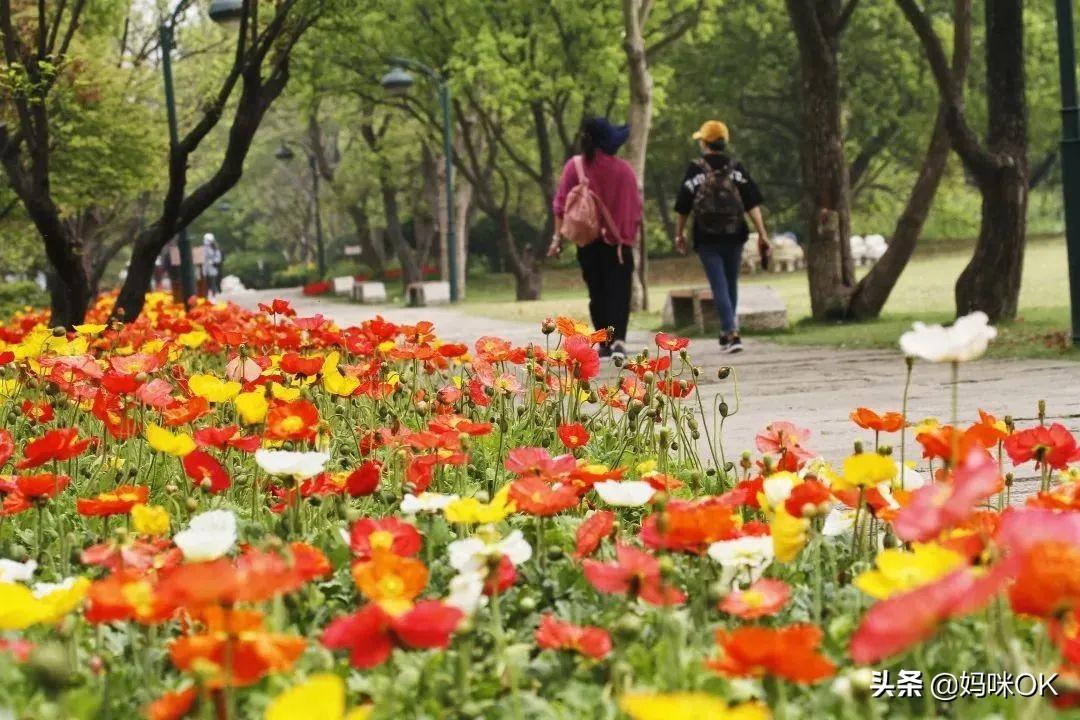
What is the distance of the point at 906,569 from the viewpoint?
63.1 inches

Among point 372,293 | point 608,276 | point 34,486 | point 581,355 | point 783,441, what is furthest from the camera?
point 372,293

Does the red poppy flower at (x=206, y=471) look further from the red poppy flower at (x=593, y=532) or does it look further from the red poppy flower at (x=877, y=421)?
the red poppy flower at (x=877, y=421)

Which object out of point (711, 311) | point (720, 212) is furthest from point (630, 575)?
point (711, 311)

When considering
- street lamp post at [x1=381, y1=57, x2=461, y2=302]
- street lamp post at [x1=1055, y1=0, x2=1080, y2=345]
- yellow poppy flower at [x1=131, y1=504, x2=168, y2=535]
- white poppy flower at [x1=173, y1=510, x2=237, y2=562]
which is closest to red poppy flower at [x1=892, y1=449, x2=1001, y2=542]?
white poppy flower at [x1=173, y1=510, x2=237, y2=562]

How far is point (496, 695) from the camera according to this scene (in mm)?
2082

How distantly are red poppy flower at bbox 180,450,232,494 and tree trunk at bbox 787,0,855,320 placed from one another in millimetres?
11450

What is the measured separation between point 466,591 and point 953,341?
2.14 ft

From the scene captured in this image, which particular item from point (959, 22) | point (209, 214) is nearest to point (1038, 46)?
point (959, 22)

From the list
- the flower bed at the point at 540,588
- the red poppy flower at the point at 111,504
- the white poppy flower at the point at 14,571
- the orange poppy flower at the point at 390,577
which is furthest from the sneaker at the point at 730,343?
the orange poppy flower at the point at 390,577

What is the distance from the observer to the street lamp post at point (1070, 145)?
29.3ft

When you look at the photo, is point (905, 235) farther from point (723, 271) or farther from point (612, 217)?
point (612, 217)

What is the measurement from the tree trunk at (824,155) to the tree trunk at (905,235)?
18cm

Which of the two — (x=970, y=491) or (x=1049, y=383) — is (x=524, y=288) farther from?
(x=970, y=491)

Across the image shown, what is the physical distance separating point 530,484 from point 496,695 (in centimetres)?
39
